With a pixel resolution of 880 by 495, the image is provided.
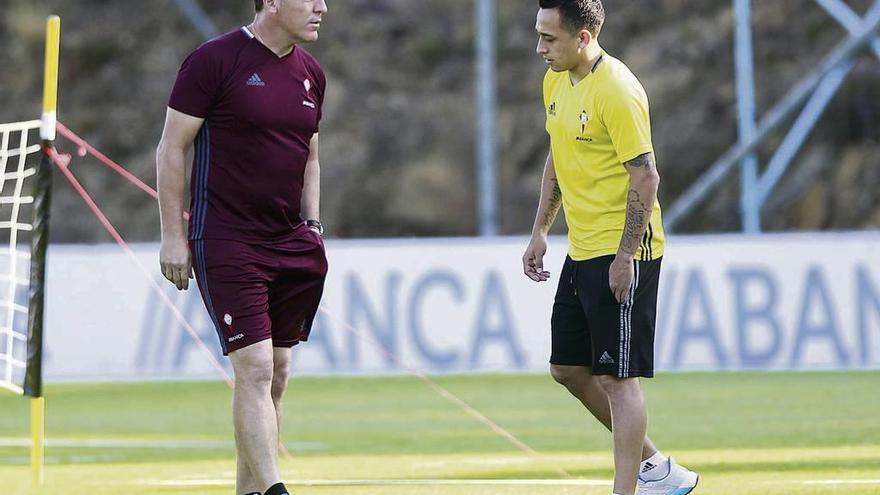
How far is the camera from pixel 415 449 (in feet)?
36.6

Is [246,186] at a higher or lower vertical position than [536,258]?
higher

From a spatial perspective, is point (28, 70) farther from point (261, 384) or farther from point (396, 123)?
point (261, 384)

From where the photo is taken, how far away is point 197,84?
22.3 ft

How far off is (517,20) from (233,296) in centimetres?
2660

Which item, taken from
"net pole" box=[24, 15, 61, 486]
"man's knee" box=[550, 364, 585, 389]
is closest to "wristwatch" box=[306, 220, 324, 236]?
"man's knee" box=[550, 364, 585, 389]

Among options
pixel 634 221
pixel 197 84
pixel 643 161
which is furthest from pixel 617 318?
pixel 197 84

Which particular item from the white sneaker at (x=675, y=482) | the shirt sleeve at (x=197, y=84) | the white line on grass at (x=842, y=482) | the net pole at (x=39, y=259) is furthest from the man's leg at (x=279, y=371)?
the white line on grass at (x=842, y=482)

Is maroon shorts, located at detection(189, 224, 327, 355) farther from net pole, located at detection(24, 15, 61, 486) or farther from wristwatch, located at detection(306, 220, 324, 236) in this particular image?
net pole, located at detection(24, 15, 61, 486)

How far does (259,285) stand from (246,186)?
0.39 metres

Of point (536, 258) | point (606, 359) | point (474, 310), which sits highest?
point (536, 258)

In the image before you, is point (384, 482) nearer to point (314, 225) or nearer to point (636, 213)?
point (314, 225)

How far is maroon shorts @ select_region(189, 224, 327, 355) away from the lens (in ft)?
22.4

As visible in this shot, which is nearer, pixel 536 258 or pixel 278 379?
pixel 278 379

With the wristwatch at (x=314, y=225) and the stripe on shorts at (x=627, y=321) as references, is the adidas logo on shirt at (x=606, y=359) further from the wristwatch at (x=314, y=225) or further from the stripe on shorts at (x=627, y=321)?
the wristwatch at (x=314, y=225)
